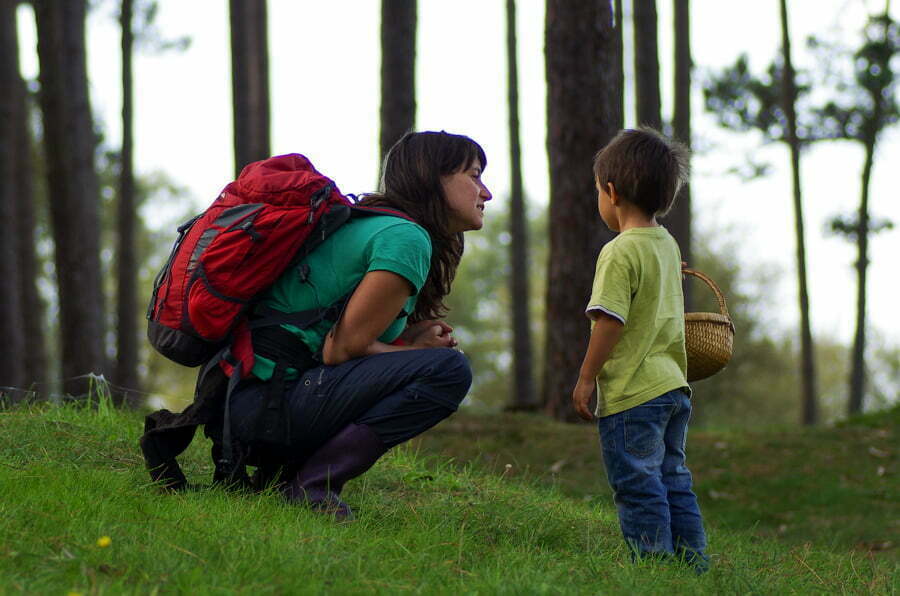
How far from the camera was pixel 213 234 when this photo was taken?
3902mm

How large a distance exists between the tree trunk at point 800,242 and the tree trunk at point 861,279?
0.86 m

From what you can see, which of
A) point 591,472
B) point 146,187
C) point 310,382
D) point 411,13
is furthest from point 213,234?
point 146,187

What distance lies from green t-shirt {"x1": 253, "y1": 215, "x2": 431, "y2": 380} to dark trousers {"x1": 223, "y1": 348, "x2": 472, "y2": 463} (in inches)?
4.8

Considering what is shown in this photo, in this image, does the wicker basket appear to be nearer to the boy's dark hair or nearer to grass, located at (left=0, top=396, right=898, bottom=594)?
the boy's dark hair

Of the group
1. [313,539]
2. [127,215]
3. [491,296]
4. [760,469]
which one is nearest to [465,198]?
[313,539]

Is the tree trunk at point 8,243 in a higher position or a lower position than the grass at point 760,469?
higher

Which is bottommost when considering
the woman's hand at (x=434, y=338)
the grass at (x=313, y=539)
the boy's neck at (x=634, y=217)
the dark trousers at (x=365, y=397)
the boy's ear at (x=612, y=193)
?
the grass at (x=313, y=539)

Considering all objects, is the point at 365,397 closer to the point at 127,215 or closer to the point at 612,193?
the point at 612,193

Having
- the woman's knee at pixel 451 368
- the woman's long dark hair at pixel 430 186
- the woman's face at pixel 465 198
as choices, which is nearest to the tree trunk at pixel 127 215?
the woman's long dark hair at pixel 430 186

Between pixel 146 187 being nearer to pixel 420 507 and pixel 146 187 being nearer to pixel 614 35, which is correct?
pixel 614 35

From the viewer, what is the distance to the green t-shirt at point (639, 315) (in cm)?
392

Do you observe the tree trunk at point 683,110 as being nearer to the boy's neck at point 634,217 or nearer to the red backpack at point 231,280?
the boy's neck at point 634,217

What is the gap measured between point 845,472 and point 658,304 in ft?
17.4

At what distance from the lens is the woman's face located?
14.1 ft
